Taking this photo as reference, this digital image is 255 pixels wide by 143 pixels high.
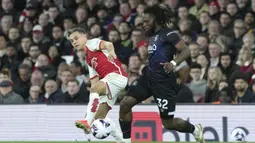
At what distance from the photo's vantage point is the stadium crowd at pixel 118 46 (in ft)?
61.4

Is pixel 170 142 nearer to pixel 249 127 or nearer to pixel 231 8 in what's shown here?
pixel 249 127

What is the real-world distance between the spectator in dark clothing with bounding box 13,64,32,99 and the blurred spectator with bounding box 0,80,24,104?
Answer: 0.93m

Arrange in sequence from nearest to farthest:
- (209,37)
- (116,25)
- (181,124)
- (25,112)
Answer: (181,124)
(25,112)
(209,37)
(116,25)

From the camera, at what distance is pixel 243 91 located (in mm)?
17984

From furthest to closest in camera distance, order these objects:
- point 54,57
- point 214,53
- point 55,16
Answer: point 55,16 < point 54,57 < point 214,53

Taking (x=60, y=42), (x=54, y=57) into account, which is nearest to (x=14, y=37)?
(x=60, y=42)

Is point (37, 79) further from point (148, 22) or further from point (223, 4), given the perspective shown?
point (148, 22)

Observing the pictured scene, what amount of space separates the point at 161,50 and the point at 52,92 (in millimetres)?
6364

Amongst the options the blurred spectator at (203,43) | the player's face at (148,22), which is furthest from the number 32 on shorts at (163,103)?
the blurred spectator at (203,43)

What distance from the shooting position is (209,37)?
20.2 m

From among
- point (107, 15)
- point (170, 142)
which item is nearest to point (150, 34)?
point (170, 142)

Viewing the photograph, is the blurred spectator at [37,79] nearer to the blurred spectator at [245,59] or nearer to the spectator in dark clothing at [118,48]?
the spectator in dark clothing at [118,48]

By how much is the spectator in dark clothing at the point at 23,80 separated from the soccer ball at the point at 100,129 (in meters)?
7.34

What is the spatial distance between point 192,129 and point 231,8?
22.1 feet
